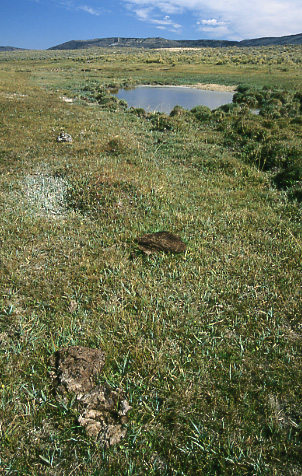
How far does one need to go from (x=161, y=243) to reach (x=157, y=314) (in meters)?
1.66

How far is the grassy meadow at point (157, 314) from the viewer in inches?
92.7

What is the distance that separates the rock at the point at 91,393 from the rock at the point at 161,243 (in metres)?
2.33

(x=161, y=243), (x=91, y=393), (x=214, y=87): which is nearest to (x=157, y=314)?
(x=91, y=393)

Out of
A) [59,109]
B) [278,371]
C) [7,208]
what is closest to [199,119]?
[59,109]

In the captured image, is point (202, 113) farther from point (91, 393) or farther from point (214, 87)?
point (214, 87)

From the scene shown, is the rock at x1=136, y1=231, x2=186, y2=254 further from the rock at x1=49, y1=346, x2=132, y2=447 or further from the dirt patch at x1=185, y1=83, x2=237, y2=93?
the dirt patch at x1=185, y1=83, x2=237, y2=93

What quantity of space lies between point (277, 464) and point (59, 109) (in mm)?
22244

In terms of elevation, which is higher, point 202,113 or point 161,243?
point 202,113

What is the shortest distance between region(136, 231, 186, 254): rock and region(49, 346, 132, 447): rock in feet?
7.65

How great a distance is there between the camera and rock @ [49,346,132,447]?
8.06 feet

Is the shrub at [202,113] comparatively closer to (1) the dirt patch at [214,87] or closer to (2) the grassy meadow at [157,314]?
(2) the grassy meadow at [157,314]

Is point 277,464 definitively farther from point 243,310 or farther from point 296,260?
point 296,260

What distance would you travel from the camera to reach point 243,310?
3861 mm

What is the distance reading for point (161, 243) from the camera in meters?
5.12
